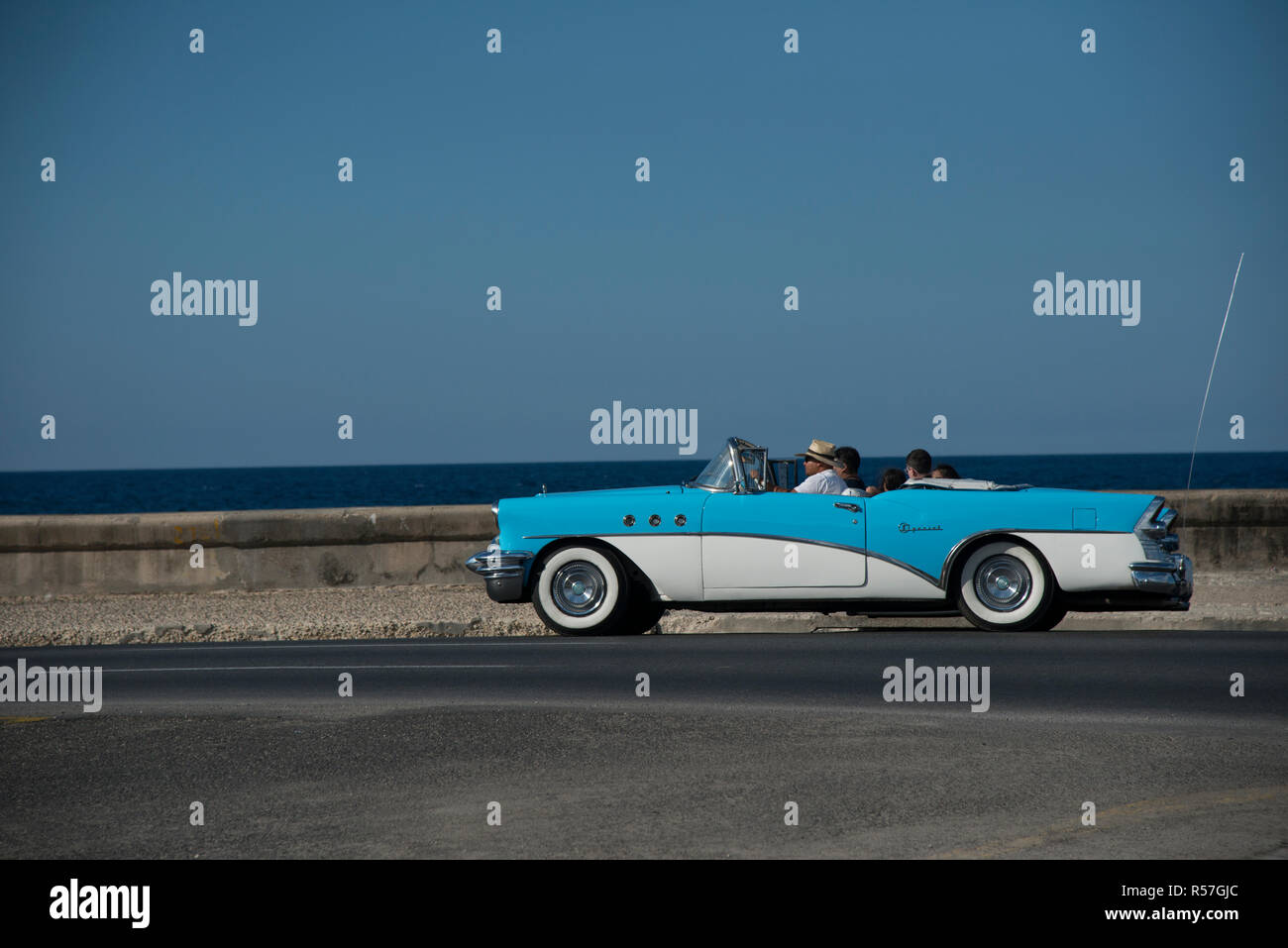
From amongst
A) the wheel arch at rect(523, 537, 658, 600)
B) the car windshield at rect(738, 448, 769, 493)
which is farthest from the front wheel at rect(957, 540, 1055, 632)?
the wheel arch at rect(523, 537, 658, 600)

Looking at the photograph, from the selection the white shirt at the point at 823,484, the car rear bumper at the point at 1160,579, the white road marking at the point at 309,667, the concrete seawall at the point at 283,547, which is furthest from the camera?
the concrete seawall at the point at 283,547

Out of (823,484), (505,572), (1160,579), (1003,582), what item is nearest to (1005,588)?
(1003,582)

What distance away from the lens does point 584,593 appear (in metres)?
11.2

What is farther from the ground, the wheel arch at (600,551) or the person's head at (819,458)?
the person's head at (819,458)

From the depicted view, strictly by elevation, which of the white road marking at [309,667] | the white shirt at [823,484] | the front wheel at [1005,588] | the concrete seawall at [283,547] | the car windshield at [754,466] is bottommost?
the white road marking at [309,667]

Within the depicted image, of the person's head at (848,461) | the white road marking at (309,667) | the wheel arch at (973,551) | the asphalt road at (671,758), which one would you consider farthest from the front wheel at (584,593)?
the wheel arch at (973,551)

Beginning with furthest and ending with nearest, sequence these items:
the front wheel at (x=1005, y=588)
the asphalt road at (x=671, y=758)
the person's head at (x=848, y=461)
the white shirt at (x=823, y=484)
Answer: the person's head at (x=848, y=461) → the white shirt at (x=823, y=484) → the front wheel at (x=1005, y=588) → the asphalt road at (x=671, y=758)

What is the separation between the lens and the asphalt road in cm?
494

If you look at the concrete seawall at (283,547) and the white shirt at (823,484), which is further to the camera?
the concrete seawall at (283,547)

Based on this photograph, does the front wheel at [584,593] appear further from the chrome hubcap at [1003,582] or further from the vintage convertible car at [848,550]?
the chrome hubcap at [1003,582]

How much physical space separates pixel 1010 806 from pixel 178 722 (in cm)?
457

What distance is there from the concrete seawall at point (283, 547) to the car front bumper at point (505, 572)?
4.54m

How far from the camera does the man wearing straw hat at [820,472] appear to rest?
10.9 metres
